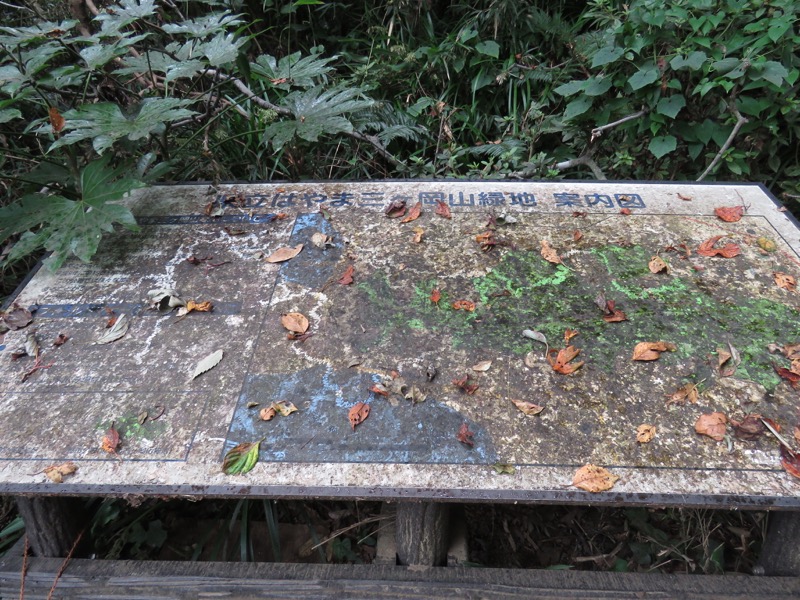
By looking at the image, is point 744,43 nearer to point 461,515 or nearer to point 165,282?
point 461,515

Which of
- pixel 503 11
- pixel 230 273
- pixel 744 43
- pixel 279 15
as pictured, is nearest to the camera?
pixel 230 273

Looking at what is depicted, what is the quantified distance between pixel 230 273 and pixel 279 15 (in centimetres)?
258

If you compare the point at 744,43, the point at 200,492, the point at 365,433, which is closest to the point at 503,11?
the point at 744,43

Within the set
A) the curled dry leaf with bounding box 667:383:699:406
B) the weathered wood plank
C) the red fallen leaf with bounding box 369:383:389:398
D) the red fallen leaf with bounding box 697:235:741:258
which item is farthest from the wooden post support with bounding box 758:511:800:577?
the red fallen leaf with bounding box 369:383:389:398

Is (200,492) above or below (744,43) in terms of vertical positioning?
below

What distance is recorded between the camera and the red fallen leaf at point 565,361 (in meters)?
1.59

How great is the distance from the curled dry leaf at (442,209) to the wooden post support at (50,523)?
1608 mm

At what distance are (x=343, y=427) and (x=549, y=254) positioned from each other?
101 centimetres

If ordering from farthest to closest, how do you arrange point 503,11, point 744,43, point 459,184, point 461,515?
point 503,11 → point 744,43 → point 459,184 → point 461,515

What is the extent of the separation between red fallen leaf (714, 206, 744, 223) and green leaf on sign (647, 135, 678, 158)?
0.75 meters

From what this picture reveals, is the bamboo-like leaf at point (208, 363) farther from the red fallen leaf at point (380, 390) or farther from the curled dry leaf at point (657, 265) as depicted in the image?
the curled dry leaf at point (657, 265)

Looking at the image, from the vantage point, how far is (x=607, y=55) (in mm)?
2789

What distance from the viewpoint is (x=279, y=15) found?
377cm

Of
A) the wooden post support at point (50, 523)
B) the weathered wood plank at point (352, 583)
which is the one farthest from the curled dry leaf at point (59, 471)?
the weathered wood plank at point (352, 583)
